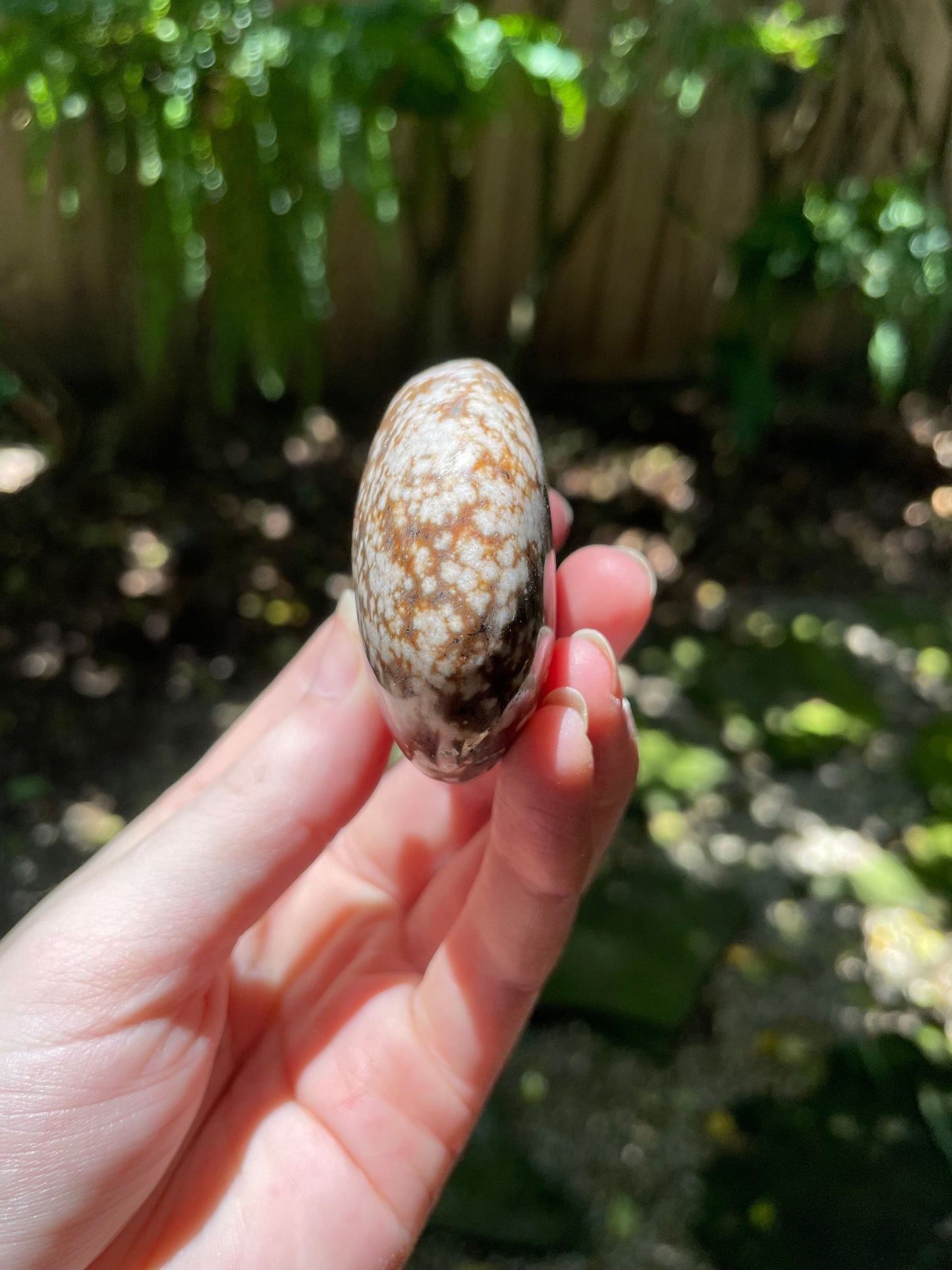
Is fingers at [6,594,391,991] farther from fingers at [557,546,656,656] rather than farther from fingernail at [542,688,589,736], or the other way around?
fingers at [557,546,656,656]

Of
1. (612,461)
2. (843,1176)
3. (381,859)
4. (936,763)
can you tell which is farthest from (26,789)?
(936,763)

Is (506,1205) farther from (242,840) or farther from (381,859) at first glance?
(242,840)

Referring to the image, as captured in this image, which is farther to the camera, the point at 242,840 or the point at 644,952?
the point at 644,952

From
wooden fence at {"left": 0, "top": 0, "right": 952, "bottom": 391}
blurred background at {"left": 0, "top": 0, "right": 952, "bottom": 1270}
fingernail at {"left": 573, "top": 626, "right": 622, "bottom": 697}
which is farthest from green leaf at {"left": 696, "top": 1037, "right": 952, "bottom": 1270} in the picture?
wooden fence at {"left": 0, "top": 0, "right": 952, "bottom": 391}

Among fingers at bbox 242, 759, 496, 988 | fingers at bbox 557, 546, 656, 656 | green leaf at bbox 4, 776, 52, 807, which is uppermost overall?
fingers at bbox 557, 546, 656, 656

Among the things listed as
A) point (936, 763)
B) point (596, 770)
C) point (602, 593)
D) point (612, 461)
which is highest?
point (602, 593)
